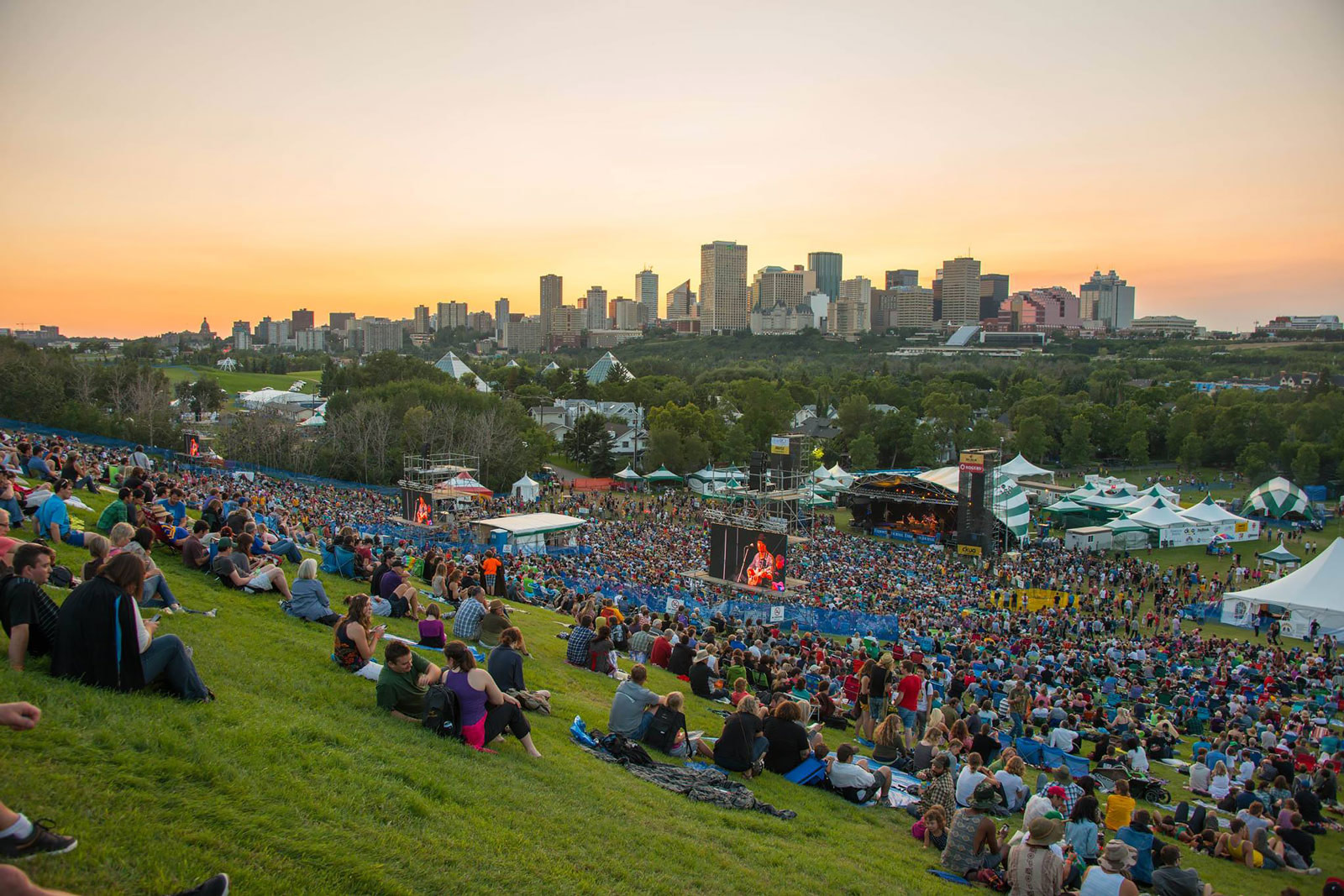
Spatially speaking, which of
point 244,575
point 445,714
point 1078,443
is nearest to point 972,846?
point 445,714

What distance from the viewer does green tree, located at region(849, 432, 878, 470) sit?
5850 cm

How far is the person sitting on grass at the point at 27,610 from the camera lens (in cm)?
504

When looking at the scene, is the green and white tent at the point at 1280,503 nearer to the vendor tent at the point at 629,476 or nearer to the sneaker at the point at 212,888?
the vendor tent at the point at 629,476

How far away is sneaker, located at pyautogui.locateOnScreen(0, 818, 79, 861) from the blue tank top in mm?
2637

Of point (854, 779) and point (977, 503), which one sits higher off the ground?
point (854, 779)

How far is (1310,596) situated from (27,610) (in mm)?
25382

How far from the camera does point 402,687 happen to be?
Answer: 6309mm

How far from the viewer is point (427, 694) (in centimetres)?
623

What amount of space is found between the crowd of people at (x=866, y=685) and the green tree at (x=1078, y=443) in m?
43.1

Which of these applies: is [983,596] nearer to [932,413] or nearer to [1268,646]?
[1268,646]

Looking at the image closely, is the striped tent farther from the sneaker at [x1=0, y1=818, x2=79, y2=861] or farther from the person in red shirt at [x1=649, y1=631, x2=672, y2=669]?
the sneaker at [x1=0, y1=818, x2=79, y2=861]

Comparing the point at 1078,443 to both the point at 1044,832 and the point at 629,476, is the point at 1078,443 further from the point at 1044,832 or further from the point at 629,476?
the point at 1044,832

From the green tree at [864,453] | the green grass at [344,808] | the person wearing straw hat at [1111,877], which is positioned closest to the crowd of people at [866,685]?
the person wearing straw hat at [1111,877]

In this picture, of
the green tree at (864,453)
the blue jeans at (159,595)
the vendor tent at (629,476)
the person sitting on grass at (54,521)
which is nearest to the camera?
the blue jeans at (159,595)
